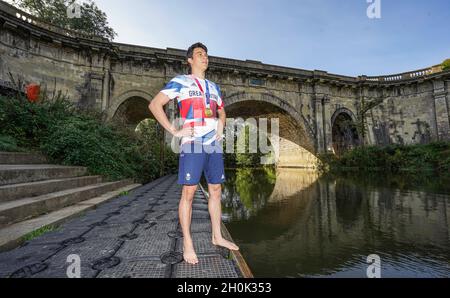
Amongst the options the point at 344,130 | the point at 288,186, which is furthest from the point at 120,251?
the point at 344,130

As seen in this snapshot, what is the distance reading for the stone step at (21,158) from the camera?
4.20m

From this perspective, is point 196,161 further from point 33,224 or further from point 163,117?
point 33,224

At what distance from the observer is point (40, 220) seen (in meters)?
2.70

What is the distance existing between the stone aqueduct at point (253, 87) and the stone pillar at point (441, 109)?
57 mm

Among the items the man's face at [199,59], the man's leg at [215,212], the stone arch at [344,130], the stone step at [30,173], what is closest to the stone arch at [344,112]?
the stone arch at [344,130]

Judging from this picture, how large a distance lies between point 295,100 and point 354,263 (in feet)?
57.7

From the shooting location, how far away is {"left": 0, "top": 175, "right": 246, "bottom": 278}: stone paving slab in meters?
1.53

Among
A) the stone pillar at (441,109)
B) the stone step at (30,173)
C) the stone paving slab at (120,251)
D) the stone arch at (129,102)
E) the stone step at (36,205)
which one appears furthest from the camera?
the stone pillar at (441,109)

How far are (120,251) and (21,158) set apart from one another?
4125 mm

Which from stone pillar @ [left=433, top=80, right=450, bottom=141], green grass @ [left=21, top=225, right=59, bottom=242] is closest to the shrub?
green grass @ [left=21, top=225, right=59, bottom=242]

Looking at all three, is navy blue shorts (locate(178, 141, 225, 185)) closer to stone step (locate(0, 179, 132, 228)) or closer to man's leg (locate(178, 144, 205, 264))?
man's leg (locate(178, 144, 205, 264))

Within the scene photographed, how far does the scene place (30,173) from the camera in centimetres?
364

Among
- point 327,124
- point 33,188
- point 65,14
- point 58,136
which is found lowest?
point 33,188

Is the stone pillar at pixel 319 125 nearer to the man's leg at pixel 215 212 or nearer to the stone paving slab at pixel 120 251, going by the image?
the stone paving slab at pixel 120 251
